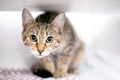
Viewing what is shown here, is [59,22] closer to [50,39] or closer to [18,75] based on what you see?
[50,39]

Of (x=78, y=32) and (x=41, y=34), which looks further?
(x=78, y=32)

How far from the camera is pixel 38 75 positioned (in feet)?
3.27

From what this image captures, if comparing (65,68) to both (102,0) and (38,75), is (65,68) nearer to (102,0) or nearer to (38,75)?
(38,75)

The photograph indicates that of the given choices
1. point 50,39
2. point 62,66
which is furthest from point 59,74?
point 50,39

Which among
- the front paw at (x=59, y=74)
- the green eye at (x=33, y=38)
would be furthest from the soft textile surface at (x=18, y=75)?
the green eye at (x=33, y=38)

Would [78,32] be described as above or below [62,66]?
above

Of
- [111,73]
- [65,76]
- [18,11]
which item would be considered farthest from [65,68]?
[18,11]

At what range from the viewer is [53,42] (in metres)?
0.94

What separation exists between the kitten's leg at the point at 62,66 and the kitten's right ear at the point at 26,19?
6.8 inches

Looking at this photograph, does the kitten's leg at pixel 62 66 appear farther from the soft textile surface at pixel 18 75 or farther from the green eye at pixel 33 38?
the green eye at pixel 33 38

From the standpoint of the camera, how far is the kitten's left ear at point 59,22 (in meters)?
0.93

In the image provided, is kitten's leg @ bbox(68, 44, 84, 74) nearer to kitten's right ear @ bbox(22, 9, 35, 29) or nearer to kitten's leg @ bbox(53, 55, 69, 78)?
kitten's leg @ bbox(53, 55, 69, 78)

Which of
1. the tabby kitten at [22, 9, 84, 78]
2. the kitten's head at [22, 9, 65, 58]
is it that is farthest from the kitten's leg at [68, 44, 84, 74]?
the kitten's head at [22, 9, 65, 58]

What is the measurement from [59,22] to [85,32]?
228 mm
